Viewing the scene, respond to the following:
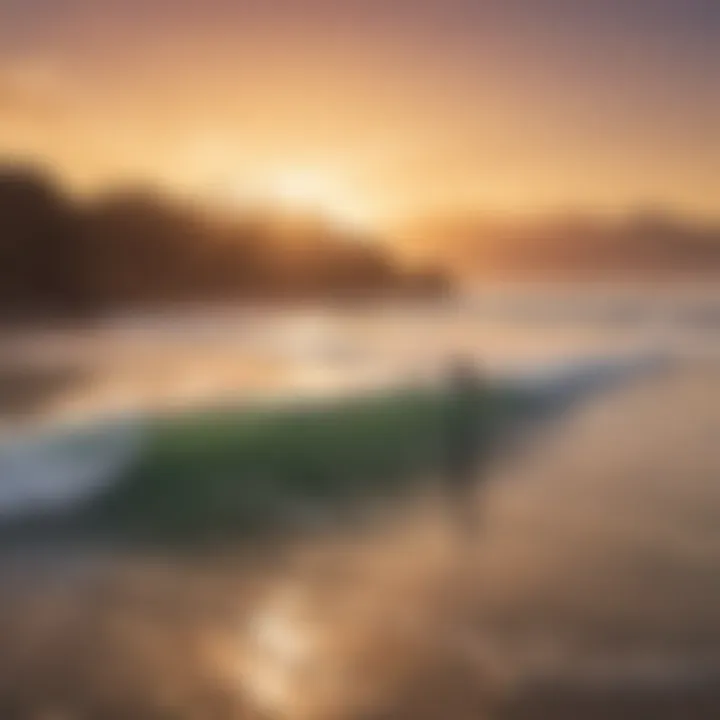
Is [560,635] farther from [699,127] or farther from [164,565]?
[699,127]

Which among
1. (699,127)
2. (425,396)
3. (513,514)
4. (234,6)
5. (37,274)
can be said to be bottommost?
(513,514)

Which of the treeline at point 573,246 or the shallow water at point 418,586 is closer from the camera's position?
the shallow water at point 418,586

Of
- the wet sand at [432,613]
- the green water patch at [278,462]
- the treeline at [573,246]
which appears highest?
the treeline at [573,246]

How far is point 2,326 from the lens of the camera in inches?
32.9

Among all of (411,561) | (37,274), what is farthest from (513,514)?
(37,274)

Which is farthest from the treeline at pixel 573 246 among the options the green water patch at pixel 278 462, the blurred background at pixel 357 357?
the green water patch at pixel 278 462

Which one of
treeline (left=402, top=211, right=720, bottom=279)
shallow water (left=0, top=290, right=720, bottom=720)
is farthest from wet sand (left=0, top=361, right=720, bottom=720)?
treeline (left=402, top=211, right=720, bottom=279)

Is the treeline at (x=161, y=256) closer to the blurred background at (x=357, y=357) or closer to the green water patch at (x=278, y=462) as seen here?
the blurred background at (x=357, y=357)

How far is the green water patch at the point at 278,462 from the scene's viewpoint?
32.3 inches

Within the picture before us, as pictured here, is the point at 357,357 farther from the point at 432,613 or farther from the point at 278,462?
the point at 432,613

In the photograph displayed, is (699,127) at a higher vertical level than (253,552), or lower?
higher

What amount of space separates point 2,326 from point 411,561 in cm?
41

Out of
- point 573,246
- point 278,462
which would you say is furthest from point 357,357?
point 573,246

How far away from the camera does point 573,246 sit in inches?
35.0
